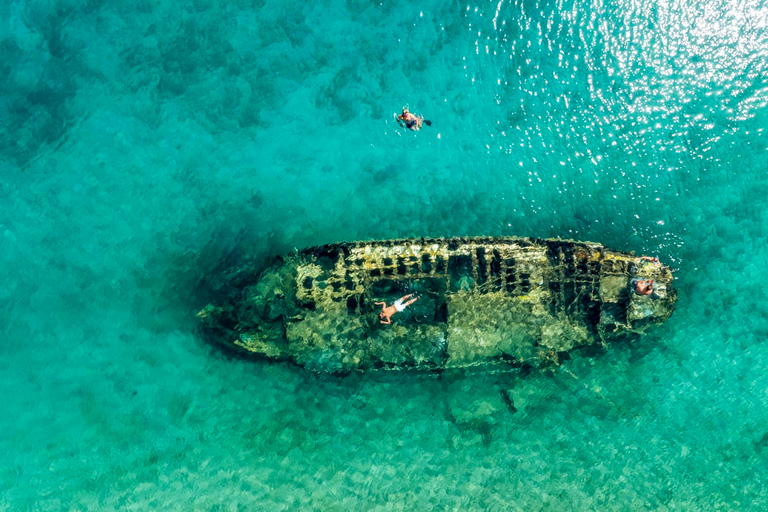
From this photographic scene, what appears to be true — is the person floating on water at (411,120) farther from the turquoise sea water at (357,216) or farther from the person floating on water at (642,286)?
the person floating on water at (642,286)

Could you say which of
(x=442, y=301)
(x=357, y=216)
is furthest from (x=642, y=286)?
(x=357, y=216)

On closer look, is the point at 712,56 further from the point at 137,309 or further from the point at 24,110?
the point at 24,110

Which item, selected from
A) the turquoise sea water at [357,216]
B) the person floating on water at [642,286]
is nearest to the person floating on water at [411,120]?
the turquoise sea water at [357,216]

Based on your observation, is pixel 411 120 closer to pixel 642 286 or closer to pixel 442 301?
pixel 442 301

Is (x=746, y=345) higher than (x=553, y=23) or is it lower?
lower

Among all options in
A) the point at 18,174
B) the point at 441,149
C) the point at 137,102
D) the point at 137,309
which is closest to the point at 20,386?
the point at 137,309

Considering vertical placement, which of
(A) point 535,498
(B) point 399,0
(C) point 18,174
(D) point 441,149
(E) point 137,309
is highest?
(B) point 399,0

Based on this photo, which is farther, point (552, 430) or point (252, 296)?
point (552, 430)
